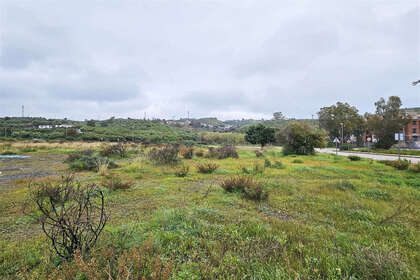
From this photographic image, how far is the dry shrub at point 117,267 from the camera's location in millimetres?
1811

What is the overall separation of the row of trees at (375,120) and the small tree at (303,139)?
24.5m

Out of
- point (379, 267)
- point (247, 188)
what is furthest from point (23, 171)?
point (379, 267)

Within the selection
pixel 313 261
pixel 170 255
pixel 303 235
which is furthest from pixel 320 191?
pixel 170 255

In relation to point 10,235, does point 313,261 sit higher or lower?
higher

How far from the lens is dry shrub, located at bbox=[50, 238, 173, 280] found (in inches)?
71.3

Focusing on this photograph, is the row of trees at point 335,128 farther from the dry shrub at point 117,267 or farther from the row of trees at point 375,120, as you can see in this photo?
the dry shrub at point 117,267

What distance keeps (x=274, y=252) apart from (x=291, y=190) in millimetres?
4077

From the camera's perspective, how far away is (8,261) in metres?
2.27

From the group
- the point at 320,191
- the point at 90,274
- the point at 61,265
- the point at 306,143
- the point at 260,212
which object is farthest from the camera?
the point at 306,143

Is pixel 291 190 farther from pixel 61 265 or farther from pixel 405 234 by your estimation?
pixel 61 265

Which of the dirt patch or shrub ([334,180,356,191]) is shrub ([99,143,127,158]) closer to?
the dirt patch

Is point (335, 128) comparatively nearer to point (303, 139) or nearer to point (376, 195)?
→ point (303, 139)

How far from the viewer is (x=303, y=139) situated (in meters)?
20.7

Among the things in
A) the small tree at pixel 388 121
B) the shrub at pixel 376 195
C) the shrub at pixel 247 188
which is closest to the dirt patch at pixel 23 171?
the shrub at pixel 247 188
